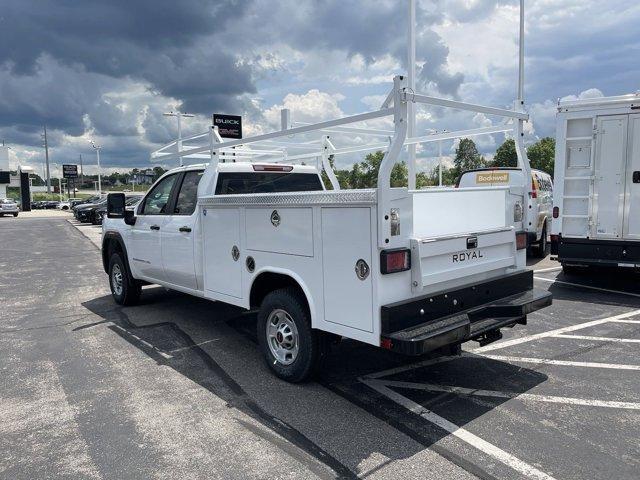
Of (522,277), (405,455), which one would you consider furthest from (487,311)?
(405,455)

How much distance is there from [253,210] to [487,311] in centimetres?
228

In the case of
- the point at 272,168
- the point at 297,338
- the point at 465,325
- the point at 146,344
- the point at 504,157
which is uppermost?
the point at 504,157

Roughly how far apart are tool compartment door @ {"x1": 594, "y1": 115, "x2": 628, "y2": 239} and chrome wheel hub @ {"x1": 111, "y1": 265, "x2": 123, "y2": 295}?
25.0 feet

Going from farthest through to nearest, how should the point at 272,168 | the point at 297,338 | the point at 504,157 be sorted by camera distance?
1. the point at 504,157
2. the point at 272,168
3. the point at 297,338

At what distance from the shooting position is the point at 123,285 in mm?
7832

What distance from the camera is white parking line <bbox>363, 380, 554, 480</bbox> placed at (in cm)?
318

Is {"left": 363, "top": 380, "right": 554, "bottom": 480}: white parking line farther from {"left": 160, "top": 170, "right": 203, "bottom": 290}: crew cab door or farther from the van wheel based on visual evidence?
the van wheel

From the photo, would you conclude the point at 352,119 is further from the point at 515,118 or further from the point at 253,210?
the point at 515,118

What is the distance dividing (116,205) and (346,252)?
4632 mm

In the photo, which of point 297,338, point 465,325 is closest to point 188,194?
point 297,338

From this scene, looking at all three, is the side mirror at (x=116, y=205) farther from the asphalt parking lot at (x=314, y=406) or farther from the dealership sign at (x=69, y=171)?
the dealership sign at (x=69, y=171)

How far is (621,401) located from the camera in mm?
4176

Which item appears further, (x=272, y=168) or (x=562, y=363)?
(x=272, y=168)

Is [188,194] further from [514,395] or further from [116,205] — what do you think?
[514,395]
